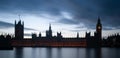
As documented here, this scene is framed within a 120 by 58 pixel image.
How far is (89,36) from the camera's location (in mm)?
182375

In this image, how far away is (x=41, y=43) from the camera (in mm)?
189625

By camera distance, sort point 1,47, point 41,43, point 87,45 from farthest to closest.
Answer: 1. point 41,43
2. point 87,45
3. point 1,47

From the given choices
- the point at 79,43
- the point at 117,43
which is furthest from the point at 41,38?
the point at 117,43

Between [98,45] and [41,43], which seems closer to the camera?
[98,45]

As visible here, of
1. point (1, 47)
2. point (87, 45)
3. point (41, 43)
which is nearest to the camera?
point (1, 47)

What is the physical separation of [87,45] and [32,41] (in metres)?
44.6

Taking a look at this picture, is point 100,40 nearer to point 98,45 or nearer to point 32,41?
point 98,45

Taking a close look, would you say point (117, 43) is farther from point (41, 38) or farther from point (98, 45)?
point (41, 38)

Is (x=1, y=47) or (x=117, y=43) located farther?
(x=117, y=43)

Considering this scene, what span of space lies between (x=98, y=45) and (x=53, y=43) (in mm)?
A: 34968

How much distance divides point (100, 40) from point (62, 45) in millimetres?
29724

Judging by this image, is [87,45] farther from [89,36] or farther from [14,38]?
[14,38]

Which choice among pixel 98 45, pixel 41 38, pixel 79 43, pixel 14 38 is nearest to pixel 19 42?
pixel 14 38

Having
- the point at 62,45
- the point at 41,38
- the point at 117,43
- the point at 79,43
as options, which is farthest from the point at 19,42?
the point at 117,43
